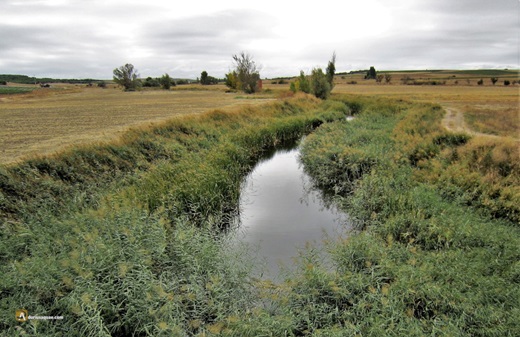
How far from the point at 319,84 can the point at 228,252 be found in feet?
136

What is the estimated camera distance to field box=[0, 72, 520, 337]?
4805 millimetres

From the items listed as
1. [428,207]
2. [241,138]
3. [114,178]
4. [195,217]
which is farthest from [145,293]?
[241,138]

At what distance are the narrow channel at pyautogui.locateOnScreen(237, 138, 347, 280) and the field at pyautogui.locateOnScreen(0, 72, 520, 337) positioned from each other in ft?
1.70

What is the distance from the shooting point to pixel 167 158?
13.1 metres

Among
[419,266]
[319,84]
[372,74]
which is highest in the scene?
[372,74]

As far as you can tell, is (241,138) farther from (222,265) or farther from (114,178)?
(222,265)

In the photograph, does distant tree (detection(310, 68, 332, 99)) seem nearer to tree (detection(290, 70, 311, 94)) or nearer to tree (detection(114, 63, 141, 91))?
tree (detection(290, 70, 311, 94))

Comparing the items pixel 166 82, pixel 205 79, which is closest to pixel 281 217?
pixel 166 82

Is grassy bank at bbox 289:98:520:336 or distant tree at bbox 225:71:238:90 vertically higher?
distant tree at bbox 225:71:238:90

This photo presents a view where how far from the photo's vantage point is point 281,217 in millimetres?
10484

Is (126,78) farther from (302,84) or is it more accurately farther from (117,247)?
(117,247)

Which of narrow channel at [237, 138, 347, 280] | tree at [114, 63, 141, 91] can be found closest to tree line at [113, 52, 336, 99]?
tree at [114, 63, 141, 91]

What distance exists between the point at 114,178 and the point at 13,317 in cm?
617

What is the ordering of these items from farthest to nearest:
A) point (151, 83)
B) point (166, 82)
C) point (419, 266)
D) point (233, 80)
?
point (151, 83) < point (166, 82) < point (233, 80) < point (419, 266)
